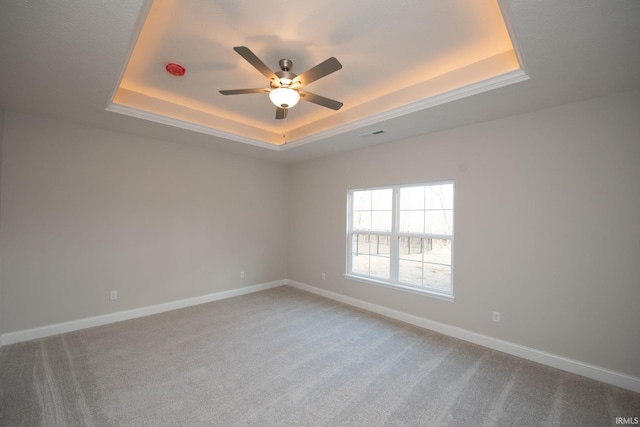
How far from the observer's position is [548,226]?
8.91 feet

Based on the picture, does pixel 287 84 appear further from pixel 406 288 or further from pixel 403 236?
pixel 406 288

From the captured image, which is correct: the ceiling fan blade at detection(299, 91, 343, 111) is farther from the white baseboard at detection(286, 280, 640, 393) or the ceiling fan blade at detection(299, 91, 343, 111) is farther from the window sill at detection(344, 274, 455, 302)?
the white baseboard at detection(286, 280, 640, 393)

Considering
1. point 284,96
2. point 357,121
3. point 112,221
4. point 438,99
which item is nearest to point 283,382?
point 284,96

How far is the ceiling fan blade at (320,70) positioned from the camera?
1859 millimetres

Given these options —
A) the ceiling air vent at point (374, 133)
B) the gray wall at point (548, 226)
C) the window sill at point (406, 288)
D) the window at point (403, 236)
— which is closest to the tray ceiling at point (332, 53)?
the ceiling air vent at point (374, 133)

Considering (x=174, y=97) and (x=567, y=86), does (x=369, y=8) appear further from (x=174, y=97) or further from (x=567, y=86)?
(x=174, y=97)

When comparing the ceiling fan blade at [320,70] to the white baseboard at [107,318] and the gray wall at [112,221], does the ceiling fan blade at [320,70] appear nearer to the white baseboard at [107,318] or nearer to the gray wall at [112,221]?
the gray wall at [112,221]

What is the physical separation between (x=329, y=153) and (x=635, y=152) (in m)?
3.60

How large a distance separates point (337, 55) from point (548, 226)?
107 inches

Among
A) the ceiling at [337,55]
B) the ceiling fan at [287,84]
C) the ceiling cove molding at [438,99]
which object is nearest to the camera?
the ceiling at [337,55]

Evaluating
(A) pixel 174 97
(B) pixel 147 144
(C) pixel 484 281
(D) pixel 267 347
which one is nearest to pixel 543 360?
(C) pixel 484 281

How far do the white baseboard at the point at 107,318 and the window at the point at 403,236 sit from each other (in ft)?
7.60

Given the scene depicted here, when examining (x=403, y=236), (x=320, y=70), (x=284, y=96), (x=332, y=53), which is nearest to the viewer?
(x=320, y=70)

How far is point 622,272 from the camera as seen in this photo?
236 centimetres
